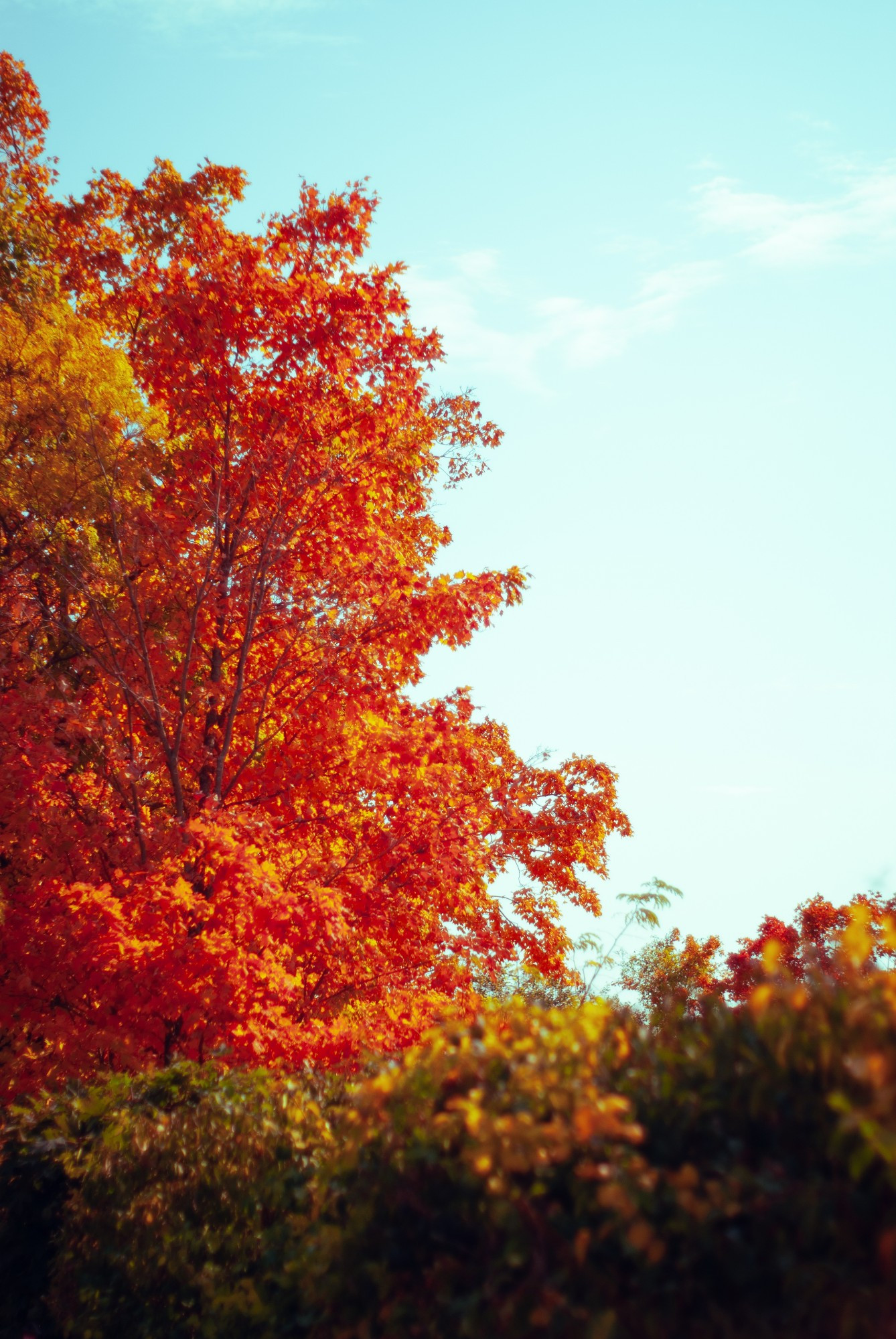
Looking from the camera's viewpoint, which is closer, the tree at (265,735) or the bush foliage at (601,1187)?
the bush foliage at (601,1187)

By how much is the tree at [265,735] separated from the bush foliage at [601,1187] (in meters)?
3.68

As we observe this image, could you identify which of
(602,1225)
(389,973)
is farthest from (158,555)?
(602,1225)

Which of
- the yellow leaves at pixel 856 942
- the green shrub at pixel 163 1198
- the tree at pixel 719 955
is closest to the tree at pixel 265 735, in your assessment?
the green shrub at pixel 163 1198

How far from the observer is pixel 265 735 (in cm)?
1105

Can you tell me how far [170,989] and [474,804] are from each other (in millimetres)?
4027

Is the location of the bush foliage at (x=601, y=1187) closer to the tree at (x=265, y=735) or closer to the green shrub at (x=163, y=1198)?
the green shrub at (x=163, y=1198)

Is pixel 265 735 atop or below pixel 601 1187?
atop

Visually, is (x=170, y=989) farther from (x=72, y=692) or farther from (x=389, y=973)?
(x=72, y=692)

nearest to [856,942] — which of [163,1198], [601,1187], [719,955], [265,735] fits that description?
[601,1187]

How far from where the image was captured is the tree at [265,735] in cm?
831

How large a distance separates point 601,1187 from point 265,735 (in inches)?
345

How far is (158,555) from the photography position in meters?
10.6

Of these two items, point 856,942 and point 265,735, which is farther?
point 265,735

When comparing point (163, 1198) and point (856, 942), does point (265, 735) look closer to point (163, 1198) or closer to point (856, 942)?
point (163, 1198)
